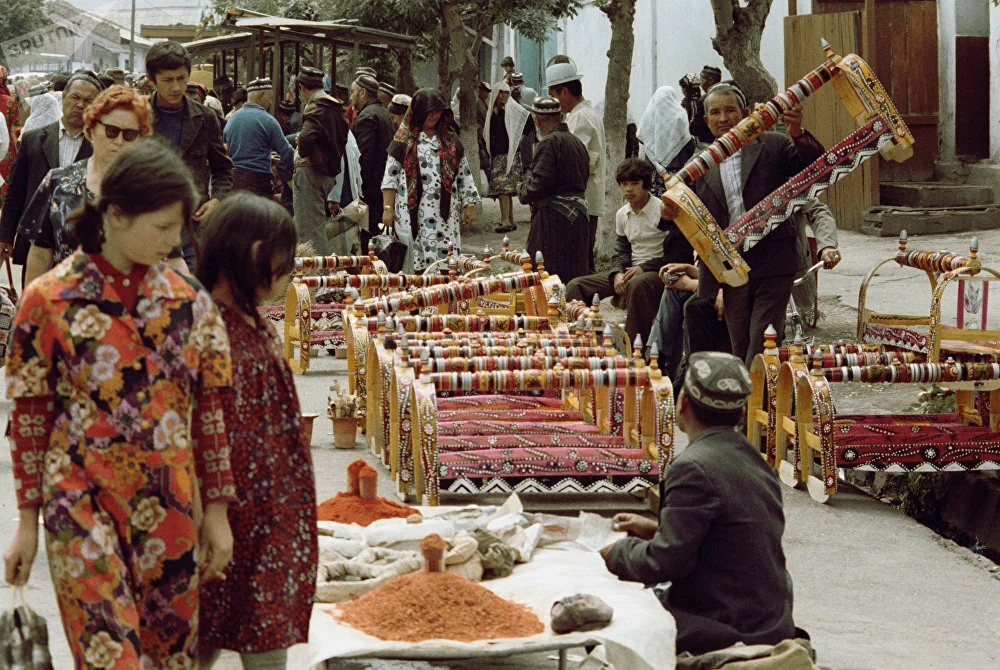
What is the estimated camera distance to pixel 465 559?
184 inches

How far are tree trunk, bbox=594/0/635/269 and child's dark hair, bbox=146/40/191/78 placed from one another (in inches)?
296

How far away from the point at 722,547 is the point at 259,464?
1.27m

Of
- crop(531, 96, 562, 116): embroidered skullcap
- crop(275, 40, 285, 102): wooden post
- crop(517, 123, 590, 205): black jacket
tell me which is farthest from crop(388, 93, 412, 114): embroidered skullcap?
crop(275, 40, 285, 102): wooden post

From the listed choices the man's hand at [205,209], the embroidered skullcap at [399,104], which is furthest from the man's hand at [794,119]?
the embroidered skullcap at [399,104]

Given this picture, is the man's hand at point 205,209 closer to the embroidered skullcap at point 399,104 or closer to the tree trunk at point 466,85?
the embroidered skullcap at point 399,104

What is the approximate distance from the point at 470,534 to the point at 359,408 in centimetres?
303

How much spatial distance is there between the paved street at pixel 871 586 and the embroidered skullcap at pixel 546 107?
3.17 metres

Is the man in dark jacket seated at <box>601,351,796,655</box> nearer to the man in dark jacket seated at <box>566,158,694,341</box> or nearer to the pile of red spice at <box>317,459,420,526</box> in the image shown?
the pile of red spice at <box>317,459,420,526</box>

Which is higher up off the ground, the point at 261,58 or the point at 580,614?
the point at 261,58

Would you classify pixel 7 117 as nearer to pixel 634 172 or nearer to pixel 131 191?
pixel 634 172

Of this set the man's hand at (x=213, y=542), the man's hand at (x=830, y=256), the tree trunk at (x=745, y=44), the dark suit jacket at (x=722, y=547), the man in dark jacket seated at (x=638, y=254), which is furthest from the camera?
the tree trunk at (x=745, y=44)

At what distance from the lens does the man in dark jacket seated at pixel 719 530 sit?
388cm

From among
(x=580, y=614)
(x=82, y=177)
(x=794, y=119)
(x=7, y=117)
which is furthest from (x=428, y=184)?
(x=580, y=614)

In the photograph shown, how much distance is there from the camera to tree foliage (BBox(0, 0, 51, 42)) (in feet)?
129
